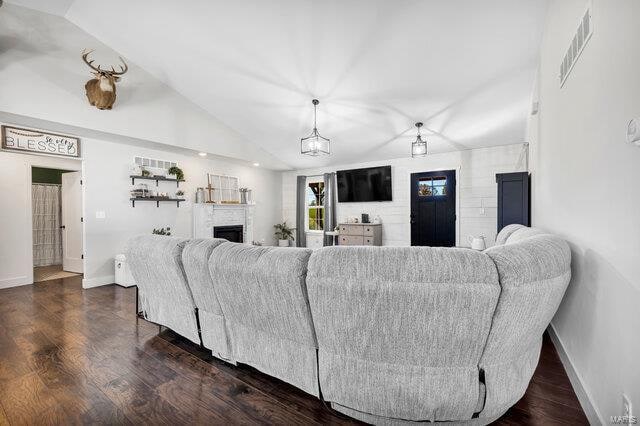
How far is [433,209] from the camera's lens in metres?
6.17

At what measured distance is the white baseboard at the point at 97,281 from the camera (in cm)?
443

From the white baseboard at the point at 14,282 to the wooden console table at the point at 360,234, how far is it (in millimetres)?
5704

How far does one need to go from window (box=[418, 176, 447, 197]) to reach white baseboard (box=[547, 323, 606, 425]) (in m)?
4.14

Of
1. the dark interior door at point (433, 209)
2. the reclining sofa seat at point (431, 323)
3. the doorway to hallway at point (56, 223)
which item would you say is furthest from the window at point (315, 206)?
the reclining sofa seat at point (431, 323)

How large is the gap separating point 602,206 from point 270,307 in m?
1.71

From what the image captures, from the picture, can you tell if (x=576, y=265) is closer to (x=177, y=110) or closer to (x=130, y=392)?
(x=130, y=392)

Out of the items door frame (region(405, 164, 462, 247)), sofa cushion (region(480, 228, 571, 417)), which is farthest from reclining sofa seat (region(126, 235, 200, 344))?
door frame (region(405, 164, 462, 247))

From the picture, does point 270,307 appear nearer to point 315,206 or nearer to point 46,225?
point 315,206

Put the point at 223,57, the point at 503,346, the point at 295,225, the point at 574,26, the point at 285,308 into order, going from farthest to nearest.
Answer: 1. the point at 295,225
2. the point at 223,57
3. the point at 574,26
4. the point at 285,308
5. the point at 503,346

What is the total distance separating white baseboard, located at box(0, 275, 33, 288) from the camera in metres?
4.33

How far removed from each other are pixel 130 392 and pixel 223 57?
413 cm

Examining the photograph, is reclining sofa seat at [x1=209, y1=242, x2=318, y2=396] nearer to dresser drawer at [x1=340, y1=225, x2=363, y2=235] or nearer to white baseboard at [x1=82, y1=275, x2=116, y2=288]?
white baseboard at [x1=82, y1=275, x2=116, y2=288]

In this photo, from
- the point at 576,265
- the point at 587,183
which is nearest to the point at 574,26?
the point at 587,183

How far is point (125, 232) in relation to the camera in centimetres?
497
